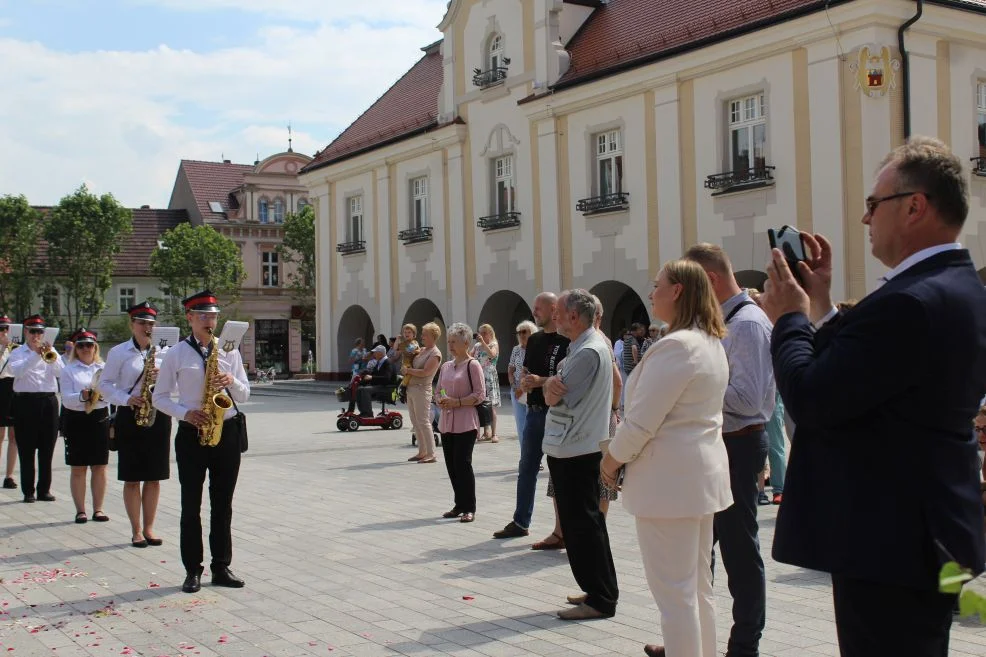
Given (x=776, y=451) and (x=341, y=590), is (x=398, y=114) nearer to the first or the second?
(x=776, y=451)

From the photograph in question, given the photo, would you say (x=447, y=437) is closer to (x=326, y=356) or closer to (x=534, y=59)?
(x=534, y=59)

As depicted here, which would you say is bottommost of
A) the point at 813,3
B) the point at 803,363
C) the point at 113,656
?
the point at 113,656

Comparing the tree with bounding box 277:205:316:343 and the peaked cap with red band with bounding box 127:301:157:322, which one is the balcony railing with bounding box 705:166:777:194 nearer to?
the peaked cap with red band with bounding box 127:301:157:322

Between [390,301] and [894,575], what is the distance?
32818mm

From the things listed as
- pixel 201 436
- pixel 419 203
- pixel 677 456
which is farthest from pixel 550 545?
pixel 419 203

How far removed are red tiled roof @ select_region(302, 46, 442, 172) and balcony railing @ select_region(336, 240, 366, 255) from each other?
117 inches

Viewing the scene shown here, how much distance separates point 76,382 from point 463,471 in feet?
13.1

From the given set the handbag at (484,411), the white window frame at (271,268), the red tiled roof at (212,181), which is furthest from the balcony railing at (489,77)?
the red tiled roof at (212,181)

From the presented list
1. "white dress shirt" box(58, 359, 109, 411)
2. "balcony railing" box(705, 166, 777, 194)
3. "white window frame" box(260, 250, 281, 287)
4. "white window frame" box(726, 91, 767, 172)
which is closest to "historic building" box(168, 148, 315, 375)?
"white window frame" box(260, 250, 281, 287)

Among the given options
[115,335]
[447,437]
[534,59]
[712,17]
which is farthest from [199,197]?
[447,437]

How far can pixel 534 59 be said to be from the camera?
29.2 meters

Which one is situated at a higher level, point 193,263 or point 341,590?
point 193,263

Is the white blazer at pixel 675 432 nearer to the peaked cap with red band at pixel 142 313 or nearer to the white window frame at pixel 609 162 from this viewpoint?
the peaked cap with red band at pixel 142 313

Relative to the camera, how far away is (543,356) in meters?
8.58
